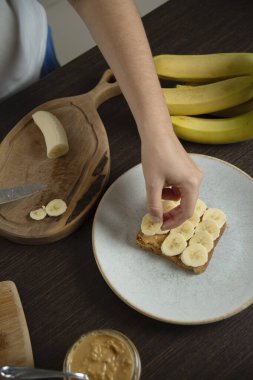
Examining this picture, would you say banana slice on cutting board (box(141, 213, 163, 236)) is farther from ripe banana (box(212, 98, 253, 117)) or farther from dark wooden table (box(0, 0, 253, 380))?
ripe banana (box(212, 98, 253, 117))

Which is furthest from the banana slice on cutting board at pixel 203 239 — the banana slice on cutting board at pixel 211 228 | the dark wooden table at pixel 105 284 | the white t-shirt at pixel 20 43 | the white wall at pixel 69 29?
the white wall at pixel 69 29

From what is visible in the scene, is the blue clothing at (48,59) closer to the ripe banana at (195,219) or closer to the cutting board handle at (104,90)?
the cutting board handle at (104,90)

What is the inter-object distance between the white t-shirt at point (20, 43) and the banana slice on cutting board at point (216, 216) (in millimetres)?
746

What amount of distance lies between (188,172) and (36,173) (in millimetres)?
430

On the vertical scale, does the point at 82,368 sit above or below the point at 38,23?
below

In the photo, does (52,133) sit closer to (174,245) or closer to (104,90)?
(104,90)

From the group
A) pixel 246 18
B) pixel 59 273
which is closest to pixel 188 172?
pixel 59 273

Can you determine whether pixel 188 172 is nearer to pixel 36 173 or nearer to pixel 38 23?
pixel 36 173

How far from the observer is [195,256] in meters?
0.99

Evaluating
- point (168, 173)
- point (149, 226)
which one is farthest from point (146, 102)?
point (149, 226)

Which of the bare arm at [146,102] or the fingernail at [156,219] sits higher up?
the bare arm at [146,102]

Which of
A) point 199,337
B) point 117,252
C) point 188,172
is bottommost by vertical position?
point 199,337

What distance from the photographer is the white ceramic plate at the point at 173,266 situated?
949mm

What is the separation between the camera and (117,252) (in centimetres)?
105
